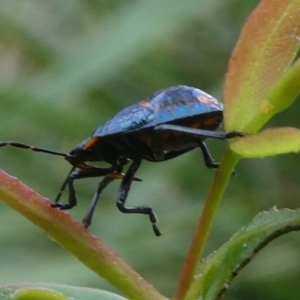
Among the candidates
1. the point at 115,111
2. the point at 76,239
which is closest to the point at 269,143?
the point at 76,239

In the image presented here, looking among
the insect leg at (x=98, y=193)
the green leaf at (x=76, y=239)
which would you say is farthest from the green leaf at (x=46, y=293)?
the insect leg at (x=98, y=193)

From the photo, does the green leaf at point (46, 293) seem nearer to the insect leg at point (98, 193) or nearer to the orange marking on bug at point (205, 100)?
the insect leg at point (98, 193)

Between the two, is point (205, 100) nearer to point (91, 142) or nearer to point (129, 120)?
point (129, 120)

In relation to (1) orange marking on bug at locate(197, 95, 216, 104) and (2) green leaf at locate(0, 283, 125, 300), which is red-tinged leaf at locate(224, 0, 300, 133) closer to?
(2) green leaf at locate(0, 283, 125, 300)

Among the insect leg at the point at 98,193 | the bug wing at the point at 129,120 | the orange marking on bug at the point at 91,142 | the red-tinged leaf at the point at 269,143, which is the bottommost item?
the insect leg at the point at 98,193

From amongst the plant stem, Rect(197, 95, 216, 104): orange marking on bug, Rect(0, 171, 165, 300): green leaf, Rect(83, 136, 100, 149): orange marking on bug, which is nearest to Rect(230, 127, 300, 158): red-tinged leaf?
the plant stem
